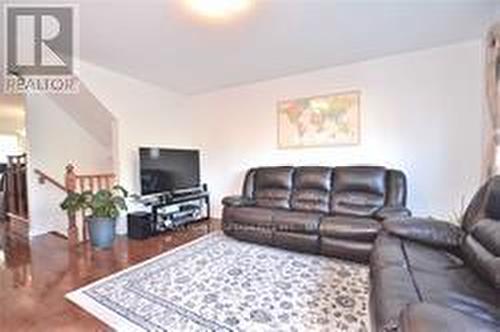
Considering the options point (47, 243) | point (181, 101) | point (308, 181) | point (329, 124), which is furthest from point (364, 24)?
point (47, 243)

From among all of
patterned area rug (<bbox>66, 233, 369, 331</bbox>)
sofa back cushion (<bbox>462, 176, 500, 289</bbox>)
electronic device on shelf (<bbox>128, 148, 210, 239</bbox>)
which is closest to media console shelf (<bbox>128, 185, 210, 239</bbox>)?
electronic device on shelf (<bbox>128, 148, 210, 239</bbox>)

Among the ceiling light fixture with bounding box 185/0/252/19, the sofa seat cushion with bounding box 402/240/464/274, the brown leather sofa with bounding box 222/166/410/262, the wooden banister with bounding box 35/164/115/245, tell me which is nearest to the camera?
the sofa seat cushion with bounding box 402/240/464/274

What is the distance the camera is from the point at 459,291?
1.54 metres

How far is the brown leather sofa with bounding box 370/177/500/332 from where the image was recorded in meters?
0.85

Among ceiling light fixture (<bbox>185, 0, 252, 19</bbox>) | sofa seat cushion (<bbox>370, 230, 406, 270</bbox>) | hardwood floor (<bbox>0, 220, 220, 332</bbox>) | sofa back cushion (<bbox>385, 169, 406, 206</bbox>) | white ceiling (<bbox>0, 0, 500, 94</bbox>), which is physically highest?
ceiling light fixture (<bbox>185, 0, 252, 19</bbox>)

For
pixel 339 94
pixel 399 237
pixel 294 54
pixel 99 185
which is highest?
pixel 294 54

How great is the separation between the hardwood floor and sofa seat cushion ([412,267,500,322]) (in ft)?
6.28

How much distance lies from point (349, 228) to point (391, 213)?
1.37 ft

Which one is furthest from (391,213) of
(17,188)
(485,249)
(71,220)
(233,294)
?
(17,188)

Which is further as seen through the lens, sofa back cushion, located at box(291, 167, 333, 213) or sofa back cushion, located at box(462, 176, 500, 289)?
sofa back cushion, located at box(291, 167, 333, 213)

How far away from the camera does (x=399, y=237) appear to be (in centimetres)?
235

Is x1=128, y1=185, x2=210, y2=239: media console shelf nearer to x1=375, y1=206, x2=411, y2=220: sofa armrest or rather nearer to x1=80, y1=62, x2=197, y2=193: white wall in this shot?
x1=80, y1=62, x2=197, y2=193: white wall

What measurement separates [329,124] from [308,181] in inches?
33.9

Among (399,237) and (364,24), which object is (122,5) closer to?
(364,24)
